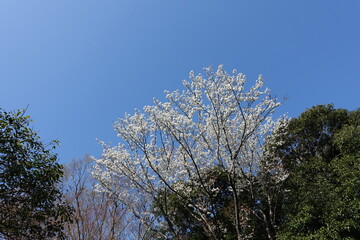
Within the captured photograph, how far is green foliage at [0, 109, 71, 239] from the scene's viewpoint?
3584 millimetres

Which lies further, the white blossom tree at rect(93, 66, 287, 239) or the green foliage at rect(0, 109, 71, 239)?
the white blossom tree at rect(93, 66, 287, 239)

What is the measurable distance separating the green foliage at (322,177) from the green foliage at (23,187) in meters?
6.94

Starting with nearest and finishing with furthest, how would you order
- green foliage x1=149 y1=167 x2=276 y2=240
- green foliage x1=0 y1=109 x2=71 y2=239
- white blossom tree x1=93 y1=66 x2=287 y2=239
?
green foliage x1=0 y1=109 x2=71 y2=239 < white blossom tree x1=93 y1=66 x2=287 y2=239 < green foliage x1=149 y1=167 x2=276 y2=240

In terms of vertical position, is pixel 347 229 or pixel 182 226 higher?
pixel 182 226

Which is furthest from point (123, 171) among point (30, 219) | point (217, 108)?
point (30, 219)

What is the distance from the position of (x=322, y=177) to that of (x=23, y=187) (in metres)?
8.98

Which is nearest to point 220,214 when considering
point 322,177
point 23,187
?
point 322,177

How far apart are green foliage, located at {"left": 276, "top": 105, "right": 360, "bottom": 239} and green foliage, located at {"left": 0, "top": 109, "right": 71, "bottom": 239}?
6936mm

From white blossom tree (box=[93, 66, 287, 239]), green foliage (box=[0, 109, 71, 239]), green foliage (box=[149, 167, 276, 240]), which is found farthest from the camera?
green foliage (box=[149, 167, 276, 240])

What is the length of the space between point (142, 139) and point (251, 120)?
3.30 m

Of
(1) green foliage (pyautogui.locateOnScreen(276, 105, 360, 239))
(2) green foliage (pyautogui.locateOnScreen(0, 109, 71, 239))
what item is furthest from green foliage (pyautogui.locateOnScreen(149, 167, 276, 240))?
(2) green foliage (pyautogui.locateOnScreen(0, 109, 71, 239))

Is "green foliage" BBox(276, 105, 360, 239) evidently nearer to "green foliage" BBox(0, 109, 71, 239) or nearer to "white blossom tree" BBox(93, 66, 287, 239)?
"white blossom tree" BBox(93, 66, 287, 239)

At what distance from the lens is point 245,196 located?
1139 cm

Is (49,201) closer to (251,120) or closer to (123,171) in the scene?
(123,171)
